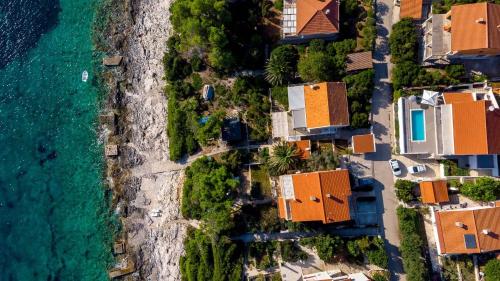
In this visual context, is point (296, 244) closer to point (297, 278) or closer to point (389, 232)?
point (297, 278)

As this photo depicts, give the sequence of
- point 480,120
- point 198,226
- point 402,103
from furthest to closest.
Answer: point 198,226 → point 402,103 → point 480,120

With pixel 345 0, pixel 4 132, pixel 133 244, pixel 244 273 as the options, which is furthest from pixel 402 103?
pixel 4 132

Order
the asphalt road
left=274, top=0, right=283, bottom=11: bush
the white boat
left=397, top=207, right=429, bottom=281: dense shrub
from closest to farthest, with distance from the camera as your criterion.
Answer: left=397, top=207, right=429, bottom=281: dense shrub
the asphalt road
left=274, top=0, right=283, bottom=11: bush
the white boat

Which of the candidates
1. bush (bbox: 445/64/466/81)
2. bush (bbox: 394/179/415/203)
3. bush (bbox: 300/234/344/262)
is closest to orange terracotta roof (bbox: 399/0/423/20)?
bush (bbox: 445/64/466/81)

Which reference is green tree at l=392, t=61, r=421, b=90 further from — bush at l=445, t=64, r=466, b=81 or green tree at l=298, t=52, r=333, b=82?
green tree at l=298, t=52, r=333, b=82

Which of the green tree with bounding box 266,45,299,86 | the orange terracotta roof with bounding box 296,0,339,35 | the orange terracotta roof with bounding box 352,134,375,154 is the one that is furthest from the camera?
the green tree with bounding box 266,45,299,86

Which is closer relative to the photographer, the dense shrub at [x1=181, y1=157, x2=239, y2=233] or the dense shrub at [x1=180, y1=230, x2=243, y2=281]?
the dense shrub at [x1=181, y1=157, x2=239, y2=233]

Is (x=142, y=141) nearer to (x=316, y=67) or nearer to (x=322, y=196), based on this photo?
(x=316, y=67)

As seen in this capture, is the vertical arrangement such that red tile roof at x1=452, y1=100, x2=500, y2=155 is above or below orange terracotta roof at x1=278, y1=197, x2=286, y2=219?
above
